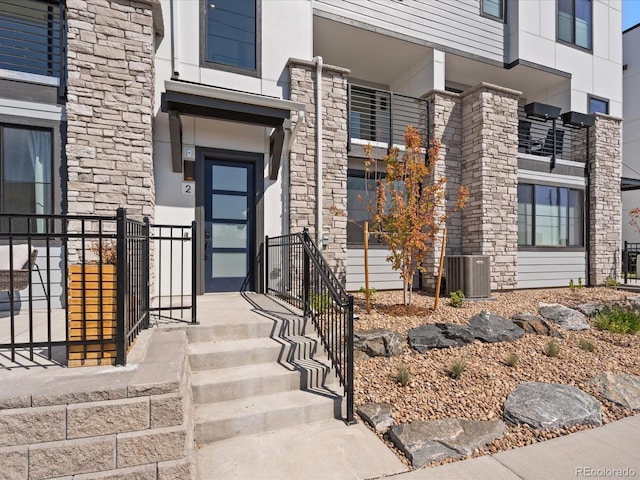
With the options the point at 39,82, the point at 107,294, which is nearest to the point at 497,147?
the point at 107,294

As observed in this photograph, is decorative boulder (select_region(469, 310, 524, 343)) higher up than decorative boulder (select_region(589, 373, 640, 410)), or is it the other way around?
decorative boulder (select_region(469, 310, 524, 343))

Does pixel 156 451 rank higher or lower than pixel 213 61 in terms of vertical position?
lower

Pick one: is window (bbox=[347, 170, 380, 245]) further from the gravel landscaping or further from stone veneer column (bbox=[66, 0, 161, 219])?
stone veneer column (bbox=[66, 0, 161, 219])

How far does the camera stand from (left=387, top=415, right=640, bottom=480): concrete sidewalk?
2.24 m

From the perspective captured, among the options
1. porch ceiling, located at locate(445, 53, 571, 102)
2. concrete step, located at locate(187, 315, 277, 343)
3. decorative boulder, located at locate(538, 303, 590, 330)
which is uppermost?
porch ceiling, located at locate(445, 53, 571, 102)

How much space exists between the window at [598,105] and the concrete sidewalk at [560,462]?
10.5m

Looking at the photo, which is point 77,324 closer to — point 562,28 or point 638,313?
point 638,313

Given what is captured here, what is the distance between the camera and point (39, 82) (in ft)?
15.5

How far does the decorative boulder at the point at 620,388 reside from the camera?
320cm

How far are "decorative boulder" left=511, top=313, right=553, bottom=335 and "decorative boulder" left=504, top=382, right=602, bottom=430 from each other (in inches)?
66.7

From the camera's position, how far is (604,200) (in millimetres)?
9195

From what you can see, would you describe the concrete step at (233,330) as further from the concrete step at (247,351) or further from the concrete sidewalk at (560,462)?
the concrete sidewalk at (560,462)

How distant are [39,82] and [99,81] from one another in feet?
2.99

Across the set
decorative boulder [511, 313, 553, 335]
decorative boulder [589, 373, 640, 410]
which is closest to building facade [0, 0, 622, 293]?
decorative boulder [511, 313, 553, 335]
